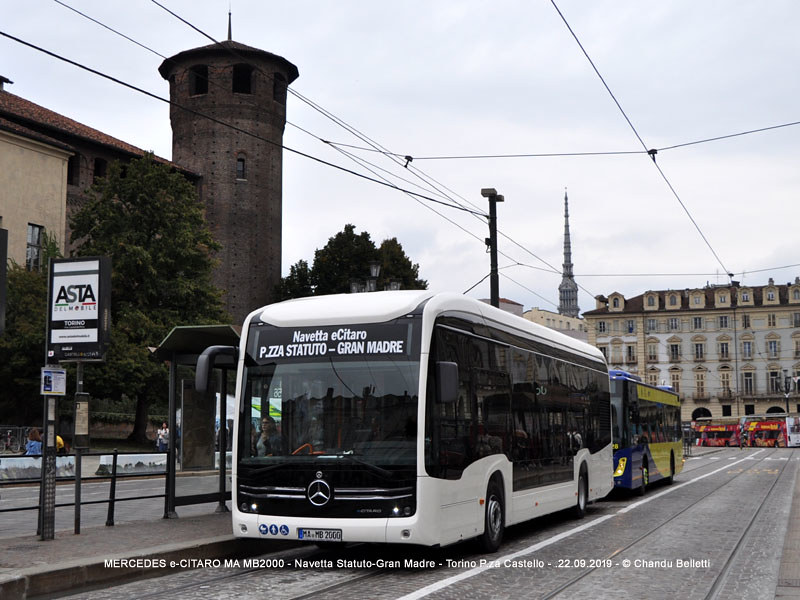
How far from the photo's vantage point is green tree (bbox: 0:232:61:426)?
139 feet

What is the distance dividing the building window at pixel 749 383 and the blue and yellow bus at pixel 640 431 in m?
84.3

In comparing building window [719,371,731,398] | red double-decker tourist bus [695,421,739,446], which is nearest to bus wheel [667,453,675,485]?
red double-decker tourist bus [695,421,739,446]

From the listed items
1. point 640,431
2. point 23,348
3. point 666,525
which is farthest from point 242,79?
point 666,525

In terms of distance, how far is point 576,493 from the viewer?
52.0 feet

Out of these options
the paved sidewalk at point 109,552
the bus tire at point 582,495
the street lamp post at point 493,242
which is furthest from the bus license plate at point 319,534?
the street lamp post at point 493,242

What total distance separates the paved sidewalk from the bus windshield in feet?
4.17

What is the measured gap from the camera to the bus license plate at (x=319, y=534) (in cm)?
990

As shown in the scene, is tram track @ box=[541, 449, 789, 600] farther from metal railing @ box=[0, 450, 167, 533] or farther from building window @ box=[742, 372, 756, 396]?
building window @ box=[742, 372, 756, 396]

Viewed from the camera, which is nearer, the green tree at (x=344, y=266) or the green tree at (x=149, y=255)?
the green tree at (x=149, y=255)

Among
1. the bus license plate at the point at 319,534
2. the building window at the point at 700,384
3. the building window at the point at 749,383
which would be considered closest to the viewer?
the bus license plate at the point at 319,534

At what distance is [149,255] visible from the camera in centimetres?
4525

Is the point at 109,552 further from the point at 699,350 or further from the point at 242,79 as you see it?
the point at 699,350

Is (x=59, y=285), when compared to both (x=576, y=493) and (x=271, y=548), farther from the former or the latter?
(x=576, y=493)

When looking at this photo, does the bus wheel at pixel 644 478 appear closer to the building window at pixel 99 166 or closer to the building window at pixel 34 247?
the building window at pixel 34 247
